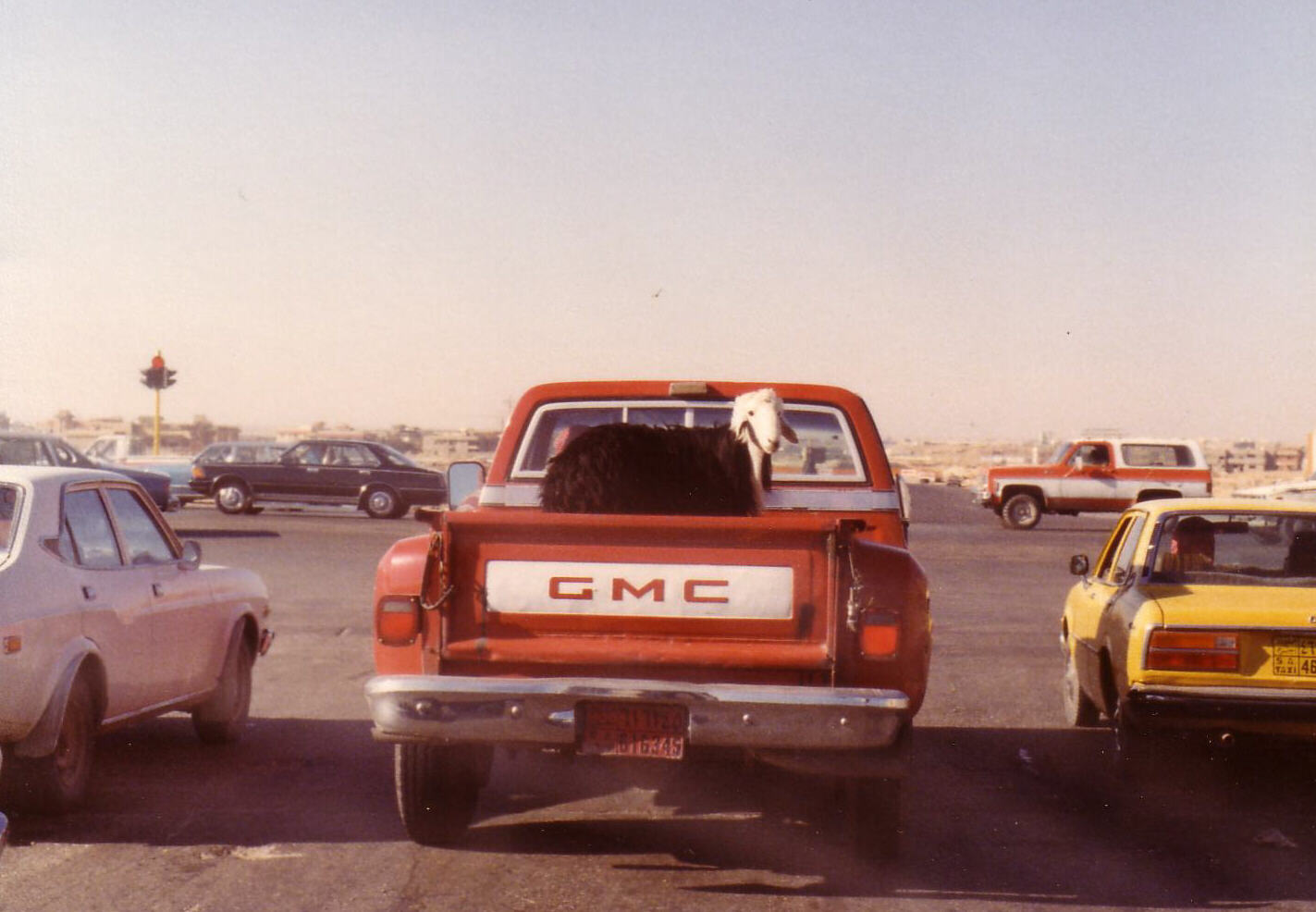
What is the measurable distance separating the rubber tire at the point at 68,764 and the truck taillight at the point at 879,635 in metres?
3.32

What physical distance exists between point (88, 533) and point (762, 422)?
321 cm

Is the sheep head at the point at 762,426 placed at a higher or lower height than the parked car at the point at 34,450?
higher

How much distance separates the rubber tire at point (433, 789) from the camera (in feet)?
19.9

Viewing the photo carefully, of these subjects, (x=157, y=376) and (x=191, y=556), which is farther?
(x=157, y=376)

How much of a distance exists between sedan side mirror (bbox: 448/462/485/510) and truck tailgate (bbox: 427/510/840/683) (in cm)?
238

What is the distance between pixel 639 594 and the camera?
5.72m

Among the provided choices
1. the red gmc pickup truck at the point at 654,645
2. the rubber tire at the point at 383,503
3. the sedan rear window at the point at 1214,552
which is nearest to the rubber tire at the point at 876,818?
the red gmc pickup truck at the point at 654,645

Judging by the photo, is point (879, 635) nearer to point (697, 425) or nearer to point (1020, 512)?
point (697, 425)

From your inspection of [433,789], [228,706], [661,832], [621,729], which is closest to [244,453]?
[228,706]

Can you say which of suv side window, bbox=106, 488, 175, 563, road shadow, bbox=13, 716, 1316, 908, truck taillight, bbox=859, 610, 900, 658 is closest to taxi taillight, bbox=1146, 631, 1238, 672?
road shadow, bbox=13, 716, 1316, 908

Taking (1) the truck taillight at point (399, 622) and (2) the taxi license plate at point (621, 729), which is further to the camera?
(1) the truck taillight at point (399, 622)

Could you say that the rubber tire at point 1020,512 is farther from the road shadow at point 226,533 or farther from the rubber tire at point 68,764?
the rubber tire at point 68,764

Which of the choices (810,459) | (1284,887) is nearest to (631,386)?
(810,459)

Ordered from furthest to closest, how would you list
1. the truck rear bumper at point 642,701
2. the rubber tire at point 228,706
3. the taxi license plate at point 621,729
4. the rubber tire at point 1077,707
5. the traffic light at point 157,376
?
the traffic light at point 157,376, the rubber tire at point 1077,707, the rubber tire at point 228,706, the taxi license plate at point 621,729, the truck rear bumper at point 642,701
